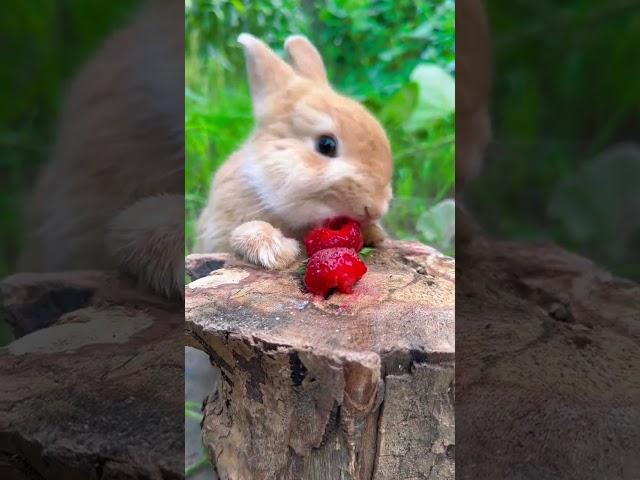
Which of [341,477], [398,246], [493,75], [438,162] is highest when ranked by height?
[493,75]

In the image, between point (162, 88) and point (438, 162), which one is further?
point (438, 162)

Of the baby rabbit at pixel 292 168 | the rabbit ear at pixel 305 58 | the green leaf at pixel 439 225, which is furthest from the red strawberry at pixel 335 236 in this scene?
the rabbit ear at pixel 305 58

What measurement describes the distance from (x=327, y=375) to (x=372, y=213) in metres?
0.29

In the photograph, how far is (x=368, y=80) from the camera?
38.9 inches

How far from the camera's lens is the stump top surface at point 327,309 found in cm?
75

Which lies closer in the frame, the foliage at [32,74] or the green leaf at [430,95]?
the foliage at [32,74]

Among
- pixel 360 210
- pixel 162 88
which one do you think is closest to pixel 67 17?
pixel 162 88

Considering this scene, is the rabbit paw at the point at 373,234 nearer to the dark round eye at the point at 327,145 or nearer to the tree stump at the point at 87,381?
the dark round eye at the point at 327,145

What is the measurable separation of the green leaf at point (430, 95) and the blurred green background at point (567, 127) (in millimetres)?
155

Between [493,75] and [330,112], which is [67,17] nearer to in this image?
[330,112]

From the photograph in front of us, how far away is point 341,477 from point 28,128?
672mm

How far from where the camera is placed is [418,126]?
97cm

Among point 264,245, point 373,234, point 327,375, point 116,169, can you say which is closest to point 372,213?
point 373,234

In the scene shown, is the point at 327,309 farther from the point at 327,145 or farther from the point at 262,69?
the point at 262,69
